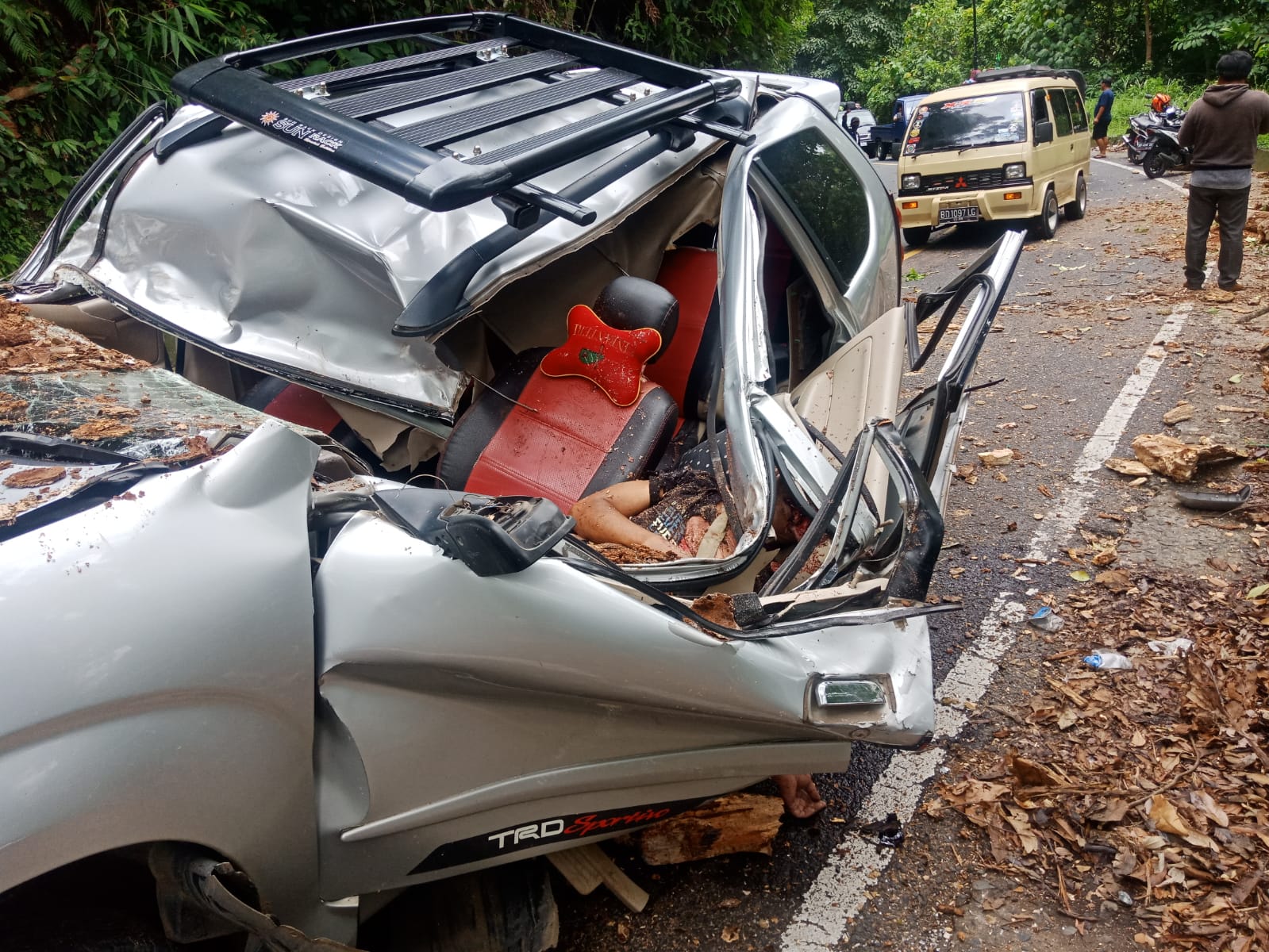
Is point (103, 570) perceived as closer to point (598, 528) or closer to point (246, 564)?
point (246, 564)

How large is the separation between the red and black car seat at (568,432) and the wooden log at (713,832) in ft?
3.36

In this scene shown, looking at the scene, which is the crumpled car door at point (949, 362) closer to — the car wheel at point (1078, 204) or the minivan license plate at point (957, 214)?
the minivan license plate at point (957, 214)

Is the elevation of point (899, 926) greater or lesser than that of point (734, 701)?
lesser

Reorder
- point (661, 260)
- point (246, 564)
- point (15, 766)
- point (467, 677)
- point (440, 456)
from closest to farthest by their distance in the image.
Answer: point (15, 766) → point (246, 564) → point (467, 677) → point (440, 456) → point (661, 260)

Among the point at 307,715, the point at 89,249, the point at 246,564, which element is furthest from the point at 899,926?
the point at 89,249

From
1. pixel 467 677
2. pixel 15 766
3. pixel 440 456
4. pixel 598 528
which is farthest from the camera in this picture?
pixel 440 456

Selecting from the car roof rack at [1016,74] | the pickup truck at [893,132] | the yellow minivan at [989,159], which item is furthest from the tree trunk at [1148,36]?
the yellow minivan at [989,159]

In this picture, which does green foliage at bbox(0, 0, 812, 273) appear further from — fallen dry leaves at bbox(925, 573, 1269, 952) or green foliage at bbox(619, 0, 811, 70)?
fallen dry leaves at bbox(925, 573, 1269, 952)

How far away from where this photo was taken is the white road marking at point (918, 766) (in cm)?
220

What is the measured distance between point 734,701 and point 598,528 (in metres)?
0.93

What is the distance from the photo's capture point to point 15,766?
3.99 ft

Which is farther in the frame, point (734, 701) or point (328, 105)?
point (328, 105)

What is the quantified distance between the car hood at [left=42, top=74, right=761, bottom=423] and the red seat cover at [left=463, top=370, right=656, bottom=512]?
0.31 m

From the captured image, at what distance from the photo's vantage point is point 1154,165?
532 inches
